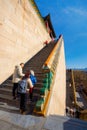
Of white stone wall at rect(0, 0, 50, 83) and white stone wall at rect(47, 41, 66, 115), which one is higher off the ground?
white stone wall at rect(0, 0, 50, 83)

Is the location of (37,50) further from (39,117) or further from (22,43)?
(39,117)

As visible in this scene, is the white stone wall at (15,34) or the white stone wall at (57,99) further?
the white stone wall at (15,34)

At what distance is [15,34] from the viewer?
8.47 m

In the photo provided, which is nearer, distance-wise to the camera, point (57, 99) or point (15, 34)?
point (57, 99)

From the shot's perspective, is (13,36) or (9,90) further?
(13,36)

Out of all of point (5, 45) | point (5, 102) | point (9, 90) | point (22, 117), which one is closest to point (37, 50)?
point (5, 45)

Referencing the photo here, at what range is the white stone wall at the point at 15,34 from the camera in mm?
7248

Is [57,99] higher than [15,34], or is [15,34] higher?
[15,34]

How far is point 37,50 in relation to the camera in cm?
1287

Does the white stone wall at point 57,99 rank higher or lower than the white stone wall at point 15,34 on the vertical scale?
lower

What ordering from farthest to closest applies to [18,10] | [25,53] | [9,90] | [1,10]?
[25,53] < [18,10] < [1,10] < [9,90]

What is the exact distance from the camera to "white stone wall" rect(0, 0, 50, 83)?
23.8ft

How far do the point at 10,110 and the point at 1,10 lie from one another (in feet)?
17.0

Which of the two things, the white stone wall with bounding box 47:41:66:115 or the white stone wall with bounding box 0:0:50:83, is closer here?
the white stone wall with bounding box 47:41:66:115
